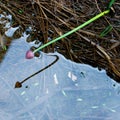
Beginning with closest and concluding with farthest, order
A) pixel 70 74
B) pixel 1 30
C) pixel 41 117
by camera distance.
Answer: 1. pixel 41 117
2. pixel 70 74
3. pixel 1 30

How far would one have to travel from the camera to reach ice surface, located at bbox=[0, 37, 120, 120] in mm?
1562

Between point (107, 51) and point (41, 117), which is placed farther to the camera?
point (107, 51)

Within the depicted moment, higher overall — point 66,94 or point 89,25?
point 89,25

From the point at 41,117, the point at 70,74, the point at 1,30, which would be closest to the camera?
the point at 41,117

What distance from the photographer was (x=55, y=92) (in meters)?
1.61

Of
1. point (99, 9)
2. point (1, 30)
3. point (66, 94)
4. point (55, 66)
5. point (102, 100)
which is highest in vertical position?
point (1, 30)

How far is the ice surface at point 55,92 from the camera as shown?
1562 millimetres

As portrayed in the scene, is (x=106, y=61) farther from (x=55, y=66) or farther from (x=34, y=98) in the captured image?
(x=34, y=98)

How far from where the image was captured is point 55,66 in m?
1.67

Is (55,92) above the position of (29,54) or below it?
below

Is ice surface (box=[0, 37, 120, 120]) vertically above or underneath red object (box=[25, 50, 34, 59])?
underneath

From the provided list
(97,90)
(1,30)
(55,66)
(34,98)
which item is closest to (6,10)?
(1,30)

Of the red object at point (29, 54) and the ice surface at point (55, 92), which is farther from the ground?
the red object at point (29, 54)

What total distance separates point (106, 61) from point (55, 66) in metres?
0.28
